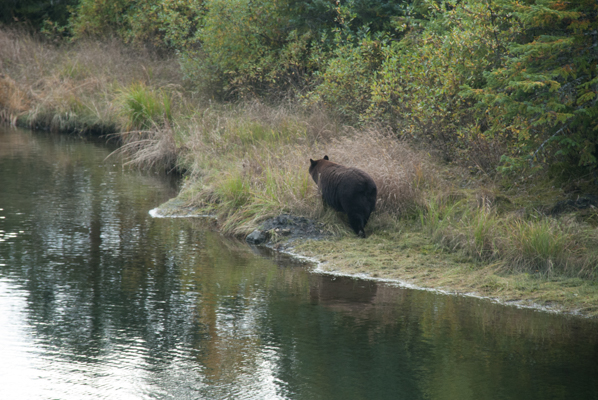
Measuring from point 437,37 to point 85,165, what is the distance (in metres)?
8.15

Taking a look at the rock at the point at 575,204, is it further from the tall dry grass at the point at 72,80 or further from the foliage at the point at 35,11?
the foliage at the point at 35,11

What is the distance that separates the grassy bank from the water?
714 millimetres

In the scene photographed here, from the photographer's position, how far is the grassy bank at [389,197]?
24.3 feet

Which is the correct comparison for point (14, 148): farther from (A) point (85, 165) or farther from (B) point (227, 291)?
(B) point (227, 291)

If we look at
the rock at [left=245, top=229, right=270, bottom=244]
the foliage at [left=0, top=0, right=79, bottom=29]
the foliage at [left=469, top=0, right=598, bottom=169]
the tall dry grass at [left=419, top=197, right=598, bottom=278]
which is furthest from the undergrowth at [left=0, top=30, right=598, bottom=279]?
the foliage at [left=0, top=0, right=79, bottom=29]

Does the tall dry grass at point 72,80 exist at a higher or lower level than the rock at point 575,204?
higher

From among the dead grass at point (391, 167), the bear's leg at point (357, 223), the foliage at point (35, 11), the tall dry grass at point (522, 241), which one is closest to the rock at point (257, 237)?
the bear's leg at point (357, 223)

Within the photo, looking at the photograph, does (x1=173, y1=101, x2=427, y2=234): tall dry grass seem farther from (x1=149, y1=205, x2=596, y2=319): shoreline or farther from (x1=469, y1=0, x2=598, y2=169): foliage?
(x1=469, y1=0, x2=598, y2=169): foliage

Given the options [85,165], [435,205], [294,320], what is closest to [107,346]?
[294,320]

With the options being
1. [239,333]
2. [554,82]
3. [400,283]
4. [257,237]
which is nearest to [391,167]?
[257,237]

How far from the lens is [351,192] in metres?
8.62

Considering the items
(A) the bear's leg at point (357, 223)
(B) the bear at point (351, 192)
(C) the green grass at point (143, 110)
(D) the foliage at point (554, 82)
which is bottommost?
(A) the bear's leg at point (357, 223)

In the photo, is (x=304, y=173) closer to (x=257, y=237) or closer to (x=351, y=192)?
(x=257, y=237)

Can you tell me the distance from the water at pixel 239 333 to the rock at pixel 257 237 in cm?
21
